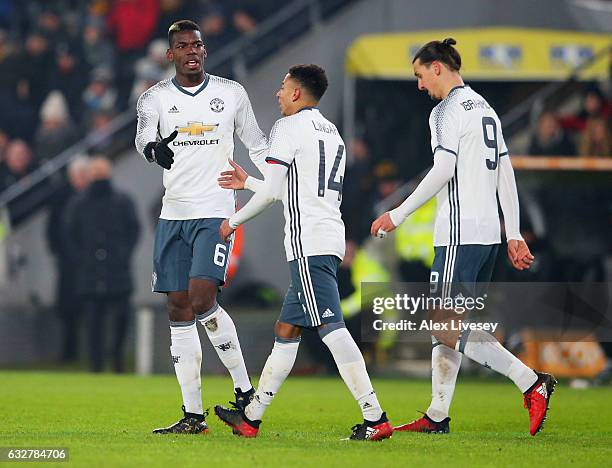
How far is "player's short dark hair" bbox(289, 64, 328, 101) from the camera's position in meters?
8.07

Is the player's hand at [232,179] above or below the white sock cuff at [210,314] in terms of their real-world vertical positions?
above

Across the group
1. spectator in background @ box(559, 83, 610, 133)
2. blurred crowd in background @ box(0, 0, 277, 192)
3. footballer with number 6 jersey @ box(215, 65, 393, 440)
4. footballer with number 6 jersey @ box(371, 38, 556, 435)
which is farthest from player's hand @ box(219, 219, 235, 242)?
blurred crowd in background @ box(0, 0, 277, 192)

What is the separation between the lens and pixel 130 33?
64.7ft

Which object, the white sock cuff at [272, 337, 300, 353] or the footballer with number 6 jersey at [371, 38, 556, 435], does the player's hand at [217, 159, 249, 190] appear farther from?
the footballer with number 6 jersey at [371, 38, 556, 435]

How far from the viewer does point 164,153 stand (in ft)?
27.1

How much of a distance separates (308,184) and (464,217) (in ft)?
3.55

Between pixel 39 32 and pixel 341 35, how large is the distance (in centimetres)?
483

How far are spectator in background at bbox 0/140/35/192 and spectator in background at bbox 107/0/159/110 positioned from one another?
68.1 inches

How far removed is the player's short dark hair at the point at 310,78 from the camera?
26.5 feet

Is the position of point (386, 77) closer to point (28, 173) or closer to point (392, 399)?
point (28, 173)

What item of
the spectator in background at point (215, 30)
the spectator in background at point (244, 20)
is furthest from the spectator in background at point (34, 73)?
the spectator in background at point (244, 20)

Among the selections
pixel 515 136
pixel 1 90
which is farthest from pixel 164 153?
pixel 1 90

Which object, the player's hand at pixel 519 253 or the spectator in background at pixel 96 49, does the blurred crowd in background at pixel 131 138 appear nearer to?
the spectator in background at pixel 96 49

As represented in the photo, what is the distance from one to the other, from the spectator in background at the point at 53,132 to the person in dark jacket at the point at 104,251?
234 cm
